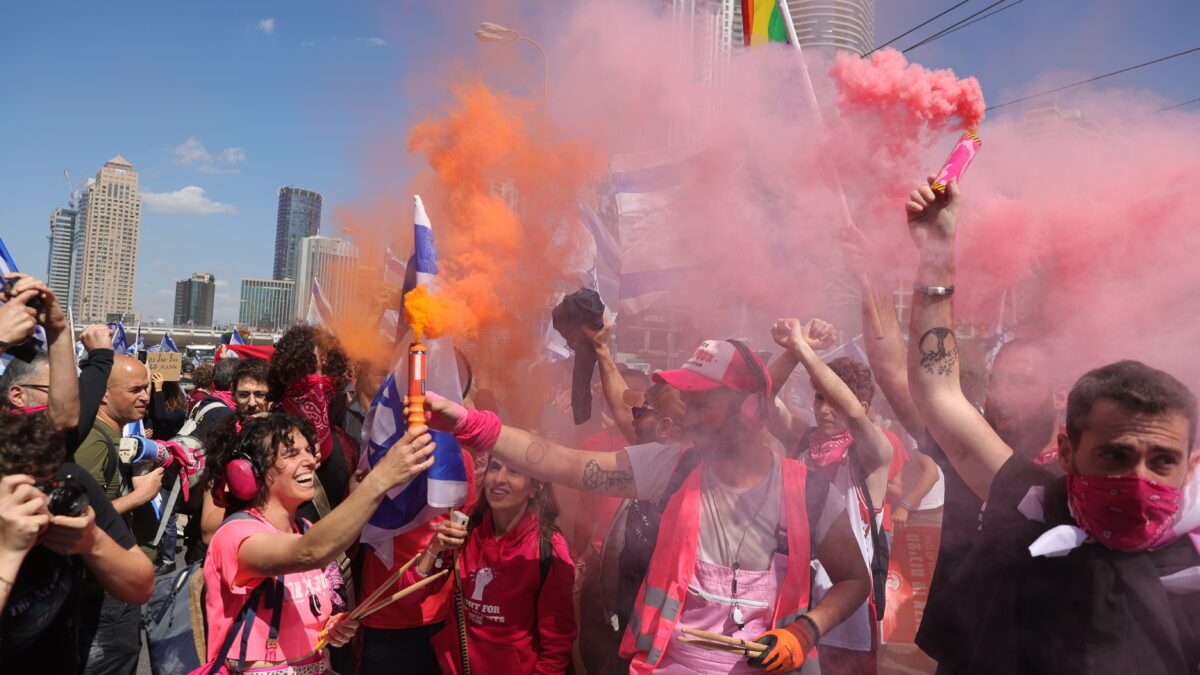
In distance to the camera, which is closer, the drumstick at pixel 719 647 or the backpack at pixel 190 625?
the drumstick at pixel 719 647

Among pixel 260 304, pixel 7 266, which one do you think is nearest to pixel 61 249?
pixel 260 304

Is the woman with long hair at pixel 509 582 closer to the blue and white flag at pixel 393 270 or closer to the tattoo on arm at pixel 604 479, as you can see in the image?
the tattoo on arm at pixel 604 479

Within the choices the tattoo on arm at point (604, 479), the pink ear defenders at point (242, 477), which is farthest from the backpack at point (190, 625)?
the tattoo on arm at point (604, 479)

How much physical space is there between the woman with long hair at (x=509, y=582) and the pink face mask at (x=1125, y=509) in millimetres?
2105

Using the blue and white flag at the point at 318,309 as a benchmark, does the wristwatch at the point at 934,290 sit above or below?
above

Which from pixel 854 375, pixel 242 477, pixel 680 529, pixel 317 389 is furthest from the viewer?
pixel 317 389

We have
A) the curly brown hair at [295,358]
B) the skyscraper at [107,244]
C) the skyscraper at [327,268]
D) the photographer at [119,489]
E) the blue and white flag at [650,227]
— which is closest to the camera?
the photographer at [119,489]

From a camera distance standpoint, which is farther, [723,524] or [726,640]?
[723,524]

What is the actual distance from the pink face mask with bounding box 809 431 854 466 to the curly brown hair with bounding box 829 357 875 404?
0.45 metres

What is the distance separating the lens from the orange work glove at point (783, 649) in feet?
7.41

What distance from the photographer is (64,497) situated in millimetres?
2178

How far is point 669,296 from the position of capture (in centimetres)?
529

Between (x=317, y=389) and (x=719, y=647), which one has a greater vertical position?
(x=317, y=389)

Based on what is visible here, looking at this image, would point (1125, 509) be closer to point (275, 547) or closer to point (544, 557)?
→ point (544, 557)
